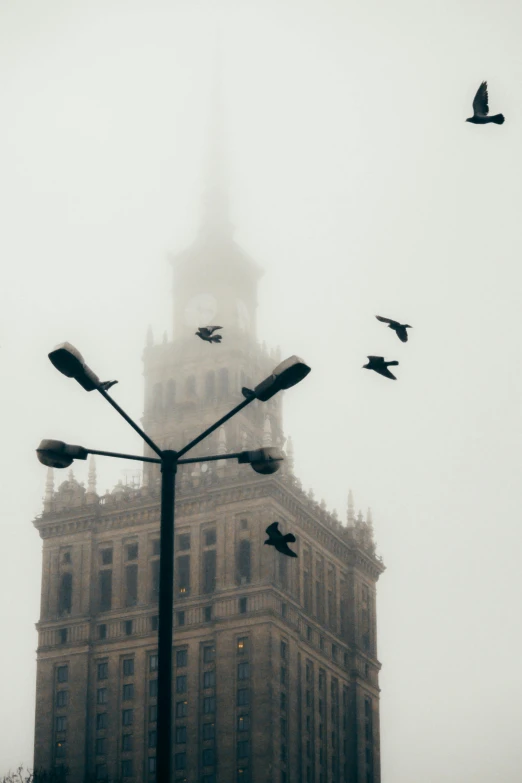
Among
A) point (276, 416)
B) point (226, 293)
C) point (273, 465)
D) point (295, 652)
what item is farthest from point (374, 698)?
point (273, 465)

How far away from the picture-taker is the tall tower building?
465ft

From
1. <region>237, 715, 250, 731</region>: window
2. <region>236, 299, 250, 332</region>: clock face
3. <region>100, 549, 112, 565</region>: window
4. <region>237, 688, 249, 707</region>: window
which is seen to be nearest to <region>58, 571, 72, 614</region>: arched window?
<region>100, 549, 112, 565</region>: window

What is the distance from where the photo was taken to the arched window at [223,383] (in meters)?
160

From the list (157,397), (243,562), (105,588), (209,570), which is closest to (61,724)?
(105,588)

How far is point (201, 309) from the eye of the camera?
160 meters

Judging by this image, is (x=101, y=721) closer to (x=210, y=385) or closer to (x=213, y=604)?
(x=213, y=604)

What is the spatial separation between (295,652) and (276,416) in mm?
28307

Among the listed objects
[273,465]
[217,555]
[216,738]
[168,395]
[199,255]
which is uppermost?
[199,255]

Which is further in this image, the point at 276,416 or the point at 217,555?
the point at 276,416

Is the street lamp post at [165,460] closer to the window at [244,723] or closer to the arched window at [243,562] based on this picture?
the window at [244,723]

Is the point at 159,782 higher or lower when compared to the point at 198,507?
lower

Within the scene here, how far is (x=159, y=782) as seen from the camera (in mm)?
26281

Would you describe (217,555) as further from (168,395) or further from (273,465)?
(273,465)

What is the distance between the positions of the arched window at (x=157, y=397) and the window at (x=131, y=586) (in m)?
16.8
